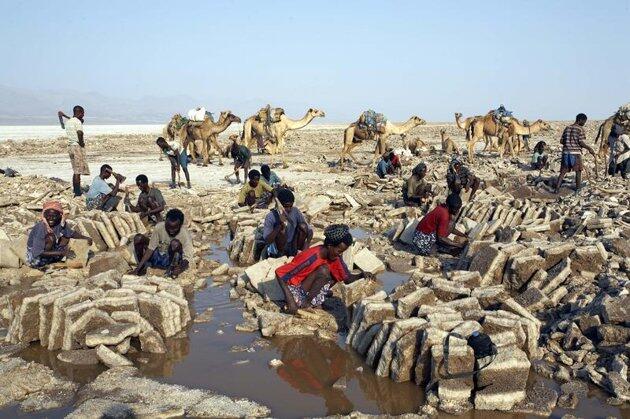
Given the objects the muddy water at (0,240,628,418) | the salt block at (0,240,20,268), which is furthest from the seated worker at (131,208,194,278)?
the salt block at (0,240,20,268)

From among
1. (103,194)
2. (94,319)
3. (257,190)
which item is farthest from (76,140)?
(94,319)

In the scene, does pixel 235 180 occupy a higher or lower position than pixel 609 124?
lower

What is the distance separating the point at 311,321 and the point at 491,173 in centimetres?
1099

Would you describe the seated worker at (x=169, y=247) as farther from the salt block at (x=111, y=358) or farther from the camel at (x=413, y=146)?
the camel at (x=413, y=146)

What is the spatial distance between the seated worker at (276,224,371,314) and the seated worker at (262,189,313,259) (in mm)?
1509

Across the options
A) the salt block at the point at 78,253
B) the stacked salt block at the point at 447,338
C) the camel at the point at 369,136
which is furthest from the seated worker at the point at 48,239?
the camel at the point at 369,136

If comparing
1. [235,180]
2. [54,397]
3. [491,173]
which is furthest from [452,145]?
[54,397]

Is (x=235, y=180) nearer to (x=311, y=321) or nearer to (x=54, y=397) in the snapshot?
Result: (x=311, y=321)

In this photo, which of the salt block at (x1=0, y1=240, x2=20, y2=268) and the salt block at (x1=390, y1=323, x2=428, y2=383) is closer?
the salt block at (x1=390, y1=323, x2=428, y2=383)

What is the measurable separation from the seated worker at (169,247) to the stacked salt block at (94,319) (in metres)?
1.42

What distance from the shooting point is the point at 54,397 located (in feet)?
14.1

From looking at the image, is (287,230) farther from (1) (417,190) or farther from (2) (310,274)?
(1) (417,190)

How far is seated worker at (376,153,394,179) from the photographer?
1568 centimetres

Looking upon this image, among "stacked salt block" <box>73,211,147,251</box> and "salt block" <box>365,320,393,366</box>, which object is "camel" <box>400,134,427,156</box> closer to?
"stacked salt block" <box>73,211,147,251</box>
